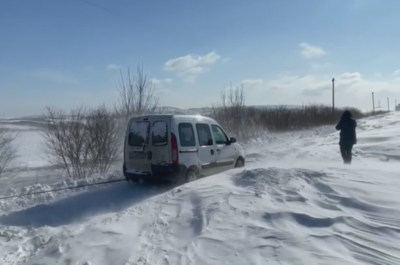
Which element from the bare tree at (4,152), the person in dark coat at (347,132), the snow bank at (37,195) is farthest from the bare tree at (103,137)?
the person in dark coat at (347,132)

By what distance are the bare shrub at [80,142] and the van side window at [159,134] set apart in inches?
281

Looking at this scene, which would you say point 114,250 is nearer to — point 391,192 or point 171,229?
point 171,229

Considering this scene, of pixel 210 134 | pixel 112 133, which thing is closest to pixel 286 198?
pixel 210 134

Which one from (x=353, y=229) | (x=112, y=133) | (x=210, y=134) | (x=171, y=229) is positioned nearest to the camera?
(x=353, y=229)

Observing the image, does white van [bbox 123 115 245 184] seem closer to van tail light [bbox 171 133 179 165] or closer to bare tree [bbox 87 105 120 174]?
van tail light [bbox 171 133 179 165]

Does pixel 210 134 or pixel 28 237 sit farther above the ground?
pixel 210 134

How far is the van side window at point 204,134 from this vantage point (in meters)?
9.59

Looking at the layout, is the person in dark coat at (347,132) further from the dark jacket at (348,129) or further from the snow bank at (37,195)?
the snow bank at (37,195)

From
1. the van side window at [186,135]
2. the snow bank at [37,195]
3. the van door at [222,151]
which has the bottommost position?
the snow bank at [37,195]

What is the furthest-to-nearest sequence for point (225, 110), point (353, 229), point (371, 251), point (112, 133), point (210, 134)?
point (225, 110), point (112, 133), point (210, 134), point (353, 229), point (371, 251)

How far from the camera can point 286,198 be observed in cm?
622

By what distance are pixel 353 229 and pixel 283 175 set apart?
8.52 feet

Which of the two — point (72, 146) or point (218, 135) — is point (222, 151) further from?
point (72, 146)

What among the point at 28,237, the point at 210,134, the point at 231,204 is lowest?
the point at 28,237
